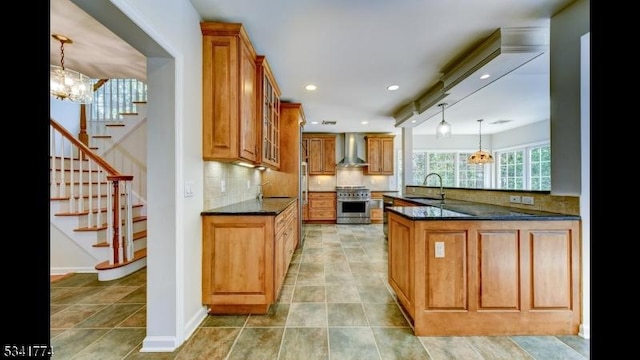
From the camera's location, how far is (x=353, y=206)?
717cm

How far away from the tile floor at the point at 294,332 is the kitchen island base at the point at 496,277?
120 mm

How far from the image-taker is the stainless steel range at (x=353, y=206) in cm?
713

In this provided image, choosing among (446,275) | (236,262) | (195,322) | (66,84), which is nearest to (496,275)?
(446,275)

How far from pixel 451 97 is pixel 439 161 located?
5285 mm

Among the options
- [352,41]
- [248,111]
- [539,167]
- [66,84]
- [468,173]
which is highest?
[352,41]

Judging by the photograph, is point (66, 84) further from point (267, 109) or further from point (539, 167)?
point (539, 167)

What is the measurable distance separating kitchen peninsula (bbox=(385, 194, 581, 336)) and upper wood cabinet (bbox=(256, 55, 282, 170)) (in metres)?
1.98

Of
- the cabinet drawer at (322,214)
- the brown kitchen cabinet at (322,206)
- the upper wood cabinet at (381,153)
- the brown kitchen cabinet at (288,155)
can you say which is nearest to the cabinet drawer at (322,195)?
the brown kitchen cabinet at (322,206)

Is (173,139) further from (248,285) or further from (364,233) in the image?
(364,233)

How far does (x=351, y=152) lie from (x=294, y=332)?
232 inches

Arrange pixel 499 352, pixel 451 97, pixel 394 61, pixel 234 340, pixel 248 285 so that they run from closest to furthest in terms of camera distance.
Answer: pixel 499 352
pixel 234 340
pixel 248 285
pixel 394 61
pixel 451 97

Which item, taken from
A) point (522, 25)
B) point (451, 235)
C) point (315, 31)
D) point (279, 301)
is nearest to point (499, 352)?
point (451, 235)

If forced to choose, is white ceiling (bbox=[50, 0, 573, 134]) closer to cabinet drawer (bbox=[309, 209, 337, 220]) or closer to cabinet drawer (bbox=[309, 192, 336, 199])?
cabinet drawer (bbox=[309, 192, 336, 199])
